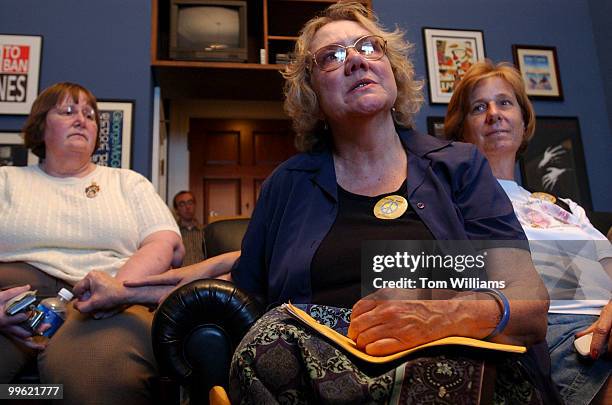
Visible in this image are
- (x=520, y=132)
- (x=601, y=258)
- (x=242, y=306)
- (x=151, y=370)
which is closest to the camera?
Answer: (x=601, y=258)

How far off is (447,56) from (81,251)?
2.33 metres

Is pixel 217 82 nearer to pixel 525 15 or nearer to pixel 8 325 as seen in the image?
pixel 525 15

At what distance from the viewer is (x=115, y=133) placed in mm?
2736

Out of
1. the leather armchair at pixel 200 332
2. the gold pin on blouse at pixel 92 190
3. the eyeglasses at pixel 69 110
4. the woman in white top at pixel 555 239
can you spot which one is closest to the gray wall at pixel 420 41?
the eyeglasses at pixel 69 110

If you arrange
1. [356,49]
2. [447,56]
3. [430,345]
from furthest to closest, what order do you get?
[447,56]
[356,49]
[430,345]

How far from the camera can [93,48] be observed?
9.26 ft

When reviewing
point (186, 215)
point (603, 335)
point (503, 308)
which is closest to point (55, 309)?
point (503, 308)

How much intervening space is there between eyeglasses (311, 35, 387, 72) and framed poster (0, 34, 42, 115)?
6.56 feet

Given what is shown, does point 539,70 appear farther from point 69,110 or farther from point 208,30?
point 69,110

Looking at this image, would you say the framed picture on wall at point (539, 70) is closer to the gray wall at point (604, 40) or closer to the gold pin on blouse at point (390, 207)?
the gray wall at point (604, 40)

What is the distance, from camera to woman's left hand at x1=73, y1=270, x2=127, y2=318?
1.21 m

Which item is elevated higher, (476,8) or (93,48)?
(476,8)

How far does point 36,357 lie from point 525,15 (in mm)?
3135

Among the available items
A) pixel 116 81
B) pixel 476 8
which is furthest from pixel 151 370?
pixel 476 8
